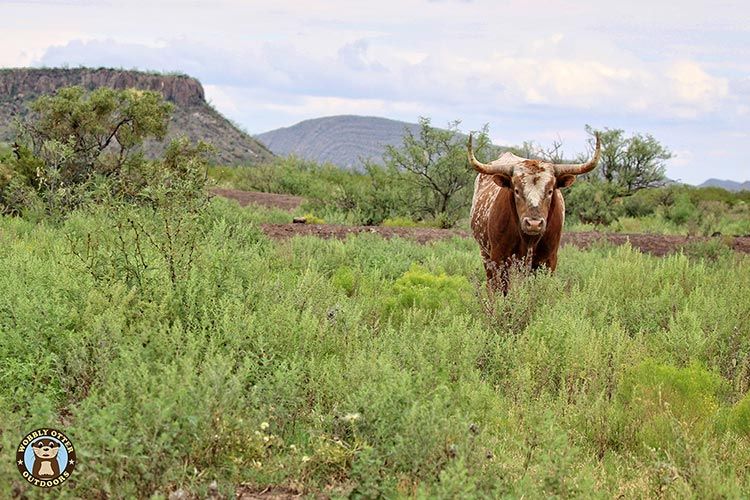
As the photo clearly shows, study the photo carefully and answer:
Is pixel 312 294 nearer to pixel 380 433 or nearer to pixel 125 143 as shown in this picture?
pixel 380 433

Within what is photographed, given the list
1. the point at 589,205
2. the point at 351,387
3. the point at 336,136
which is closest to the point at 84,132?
the point at 351,387

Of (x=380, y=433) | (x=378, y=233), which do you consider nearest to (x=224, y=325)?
(x=380, y=433)

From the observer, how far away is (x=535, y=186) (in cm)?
843

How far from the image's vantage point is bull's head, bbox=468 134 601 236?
8305mm

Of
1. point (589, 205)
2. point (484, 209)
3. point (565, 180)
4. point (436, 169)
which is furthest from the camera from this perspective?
point (589, 205)

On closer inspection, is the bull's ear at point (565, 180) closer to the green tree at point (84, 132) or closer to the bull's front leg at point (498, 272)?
the bull's front leg at point (498, 272)

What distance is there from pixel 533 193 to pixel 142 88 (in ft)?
238

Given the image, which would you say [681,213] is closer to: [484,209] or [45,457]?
[484,209]

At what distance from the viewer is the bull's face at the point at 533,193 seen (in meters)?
8.27

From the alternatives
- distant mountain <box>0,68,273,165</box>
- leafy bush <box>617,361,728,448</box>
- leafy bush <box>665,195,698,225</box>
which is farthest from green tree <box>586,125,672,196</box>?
distant mountain <box>0,68,273,165</box>

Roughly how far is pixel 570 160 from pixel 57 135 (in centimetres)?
1781

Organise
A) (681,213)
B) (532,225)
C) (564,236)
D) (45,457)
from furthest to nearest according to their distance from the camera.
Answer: (681,213) < (564,236) < (532,225) < (45,457)

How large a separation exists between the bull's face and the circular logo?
5.45 meters

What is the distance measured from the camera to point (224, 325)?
5.82 metres
